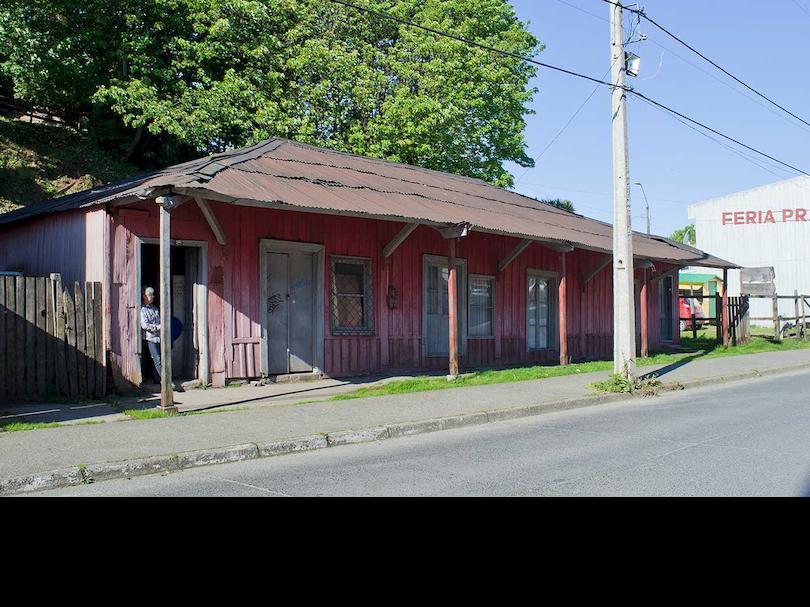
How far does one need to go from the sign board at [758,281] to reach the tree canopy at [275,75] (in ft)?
33.9

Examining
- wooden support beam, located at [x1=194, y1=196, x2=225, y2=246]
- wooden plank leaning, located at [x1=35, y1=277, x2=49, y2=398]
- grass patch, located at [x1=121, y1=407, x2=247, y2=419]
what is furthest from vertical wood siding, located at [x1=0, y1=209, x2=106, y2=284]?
grass patch, located at [x1=121, y1=407, x2=247, y2=419]

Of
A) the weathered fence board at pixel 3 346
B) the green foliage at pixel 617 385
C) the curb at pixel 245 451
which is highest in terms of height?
the weathered fence board at pixel 3 346

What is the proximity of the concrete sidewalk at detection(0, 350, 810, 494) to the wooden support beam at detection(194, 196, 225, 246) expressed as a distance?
8.60 ft

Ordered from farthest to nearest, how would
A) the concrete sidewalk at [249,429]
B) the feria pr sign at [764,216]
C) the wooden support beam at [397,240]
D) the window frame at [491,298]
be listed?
1. the feria pr sign at [764,216]
2. the window frame at [491,298]
3. the wooden support beam at [397,240]
4. the concrete sidewalk at [249,429]

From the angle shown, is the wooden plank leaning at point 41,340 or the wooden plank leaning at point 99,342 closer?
the wooden plank leaning at point 41,340

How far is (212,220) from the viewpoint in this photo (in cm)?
1221

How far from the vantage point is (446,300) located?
664 inches

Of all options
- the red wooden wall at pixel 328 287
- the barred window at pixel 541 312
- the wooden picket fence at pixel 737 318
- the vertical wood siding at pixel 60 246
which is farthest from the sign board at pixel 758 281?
the vertical wood siding at pixel 60 246

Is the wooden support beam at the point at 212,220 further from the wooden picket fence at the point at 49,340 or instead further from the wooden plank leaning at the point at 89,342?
the wooden plank leaning at the point at 89,342

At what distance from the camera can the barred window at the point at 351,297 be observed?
47.3ft

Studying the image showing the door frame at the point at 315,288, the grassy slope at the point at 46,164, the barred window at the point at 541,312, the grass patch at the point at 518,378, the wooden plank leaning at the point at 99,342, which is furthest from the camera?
the grassy slope at the point at 46,164

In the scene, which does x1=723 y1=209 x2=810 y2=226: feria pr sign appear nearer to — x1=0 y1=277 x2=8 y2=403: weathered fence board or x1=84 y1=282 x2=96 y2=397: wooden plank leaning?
x1=84 y1=282 x2=96 y2=397: wooden plank leaning

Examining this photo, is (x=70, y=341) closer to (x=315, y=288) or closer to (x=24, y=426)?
(x=24, y=426)

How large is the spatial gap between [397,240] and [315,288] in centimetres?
204
